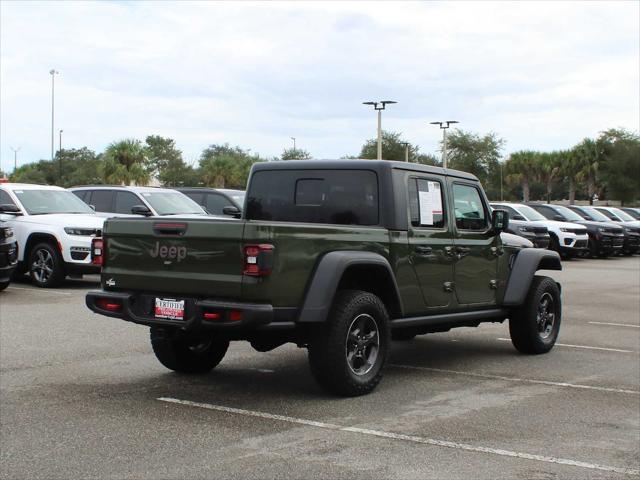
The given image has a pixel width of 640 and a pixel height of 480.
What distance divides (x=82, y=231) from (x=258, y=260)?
977 centimetres

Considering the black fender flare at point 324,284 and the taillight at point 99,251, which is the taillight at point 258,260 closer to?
the black fender flare at point 324,284

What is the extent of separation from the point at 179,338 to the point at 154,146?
106782 millimetres

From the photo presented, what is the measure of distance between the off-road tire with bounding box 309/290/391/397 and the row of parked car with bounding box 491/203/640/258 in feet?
62.1

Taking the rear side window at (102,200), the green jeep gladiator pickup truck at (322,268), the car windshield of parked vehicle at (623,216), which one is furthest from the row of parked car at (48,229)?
the car windshield of parked vehicle at (623,216)

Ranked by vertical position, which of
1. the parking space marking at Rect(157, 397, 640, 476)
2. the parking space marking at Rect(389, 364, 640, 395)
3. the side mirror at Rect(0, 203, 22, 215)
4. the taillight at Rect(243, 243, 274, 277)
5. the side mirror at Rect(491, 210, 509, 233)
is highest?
the side mirror at Rect(0, 203, 22, 215)

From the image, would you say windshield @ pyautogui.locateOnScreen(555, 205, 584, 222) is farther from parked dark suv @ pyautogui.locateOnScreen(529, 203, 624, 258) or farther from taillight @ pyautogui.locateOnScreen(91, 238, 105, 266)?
taillight @ pyautogui.locateOnScreen(91, 238, 105, 266)

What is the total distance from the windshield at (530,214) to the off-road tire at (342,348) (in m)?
21.1

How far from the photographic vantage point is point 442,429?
6.29 m

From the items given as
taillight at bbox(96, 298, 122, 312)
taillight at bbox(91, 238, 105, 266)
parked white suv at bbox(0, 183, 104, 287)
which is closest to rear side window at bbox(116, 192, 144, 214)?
parked white suv at bbox(0, 183, 104, 287)

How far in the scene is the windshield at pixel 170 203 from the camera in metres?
17.8

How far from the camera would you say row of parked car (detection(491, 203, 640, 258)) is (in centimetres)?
2677

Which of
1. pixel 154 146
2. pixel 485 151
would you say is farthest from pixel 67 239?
pixel 154 146

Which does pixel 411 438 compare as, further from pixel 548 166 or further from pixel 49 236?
pixel 548 166

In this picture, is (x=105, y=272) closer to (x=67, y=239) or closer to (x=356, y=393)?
(x=356, y=393)
